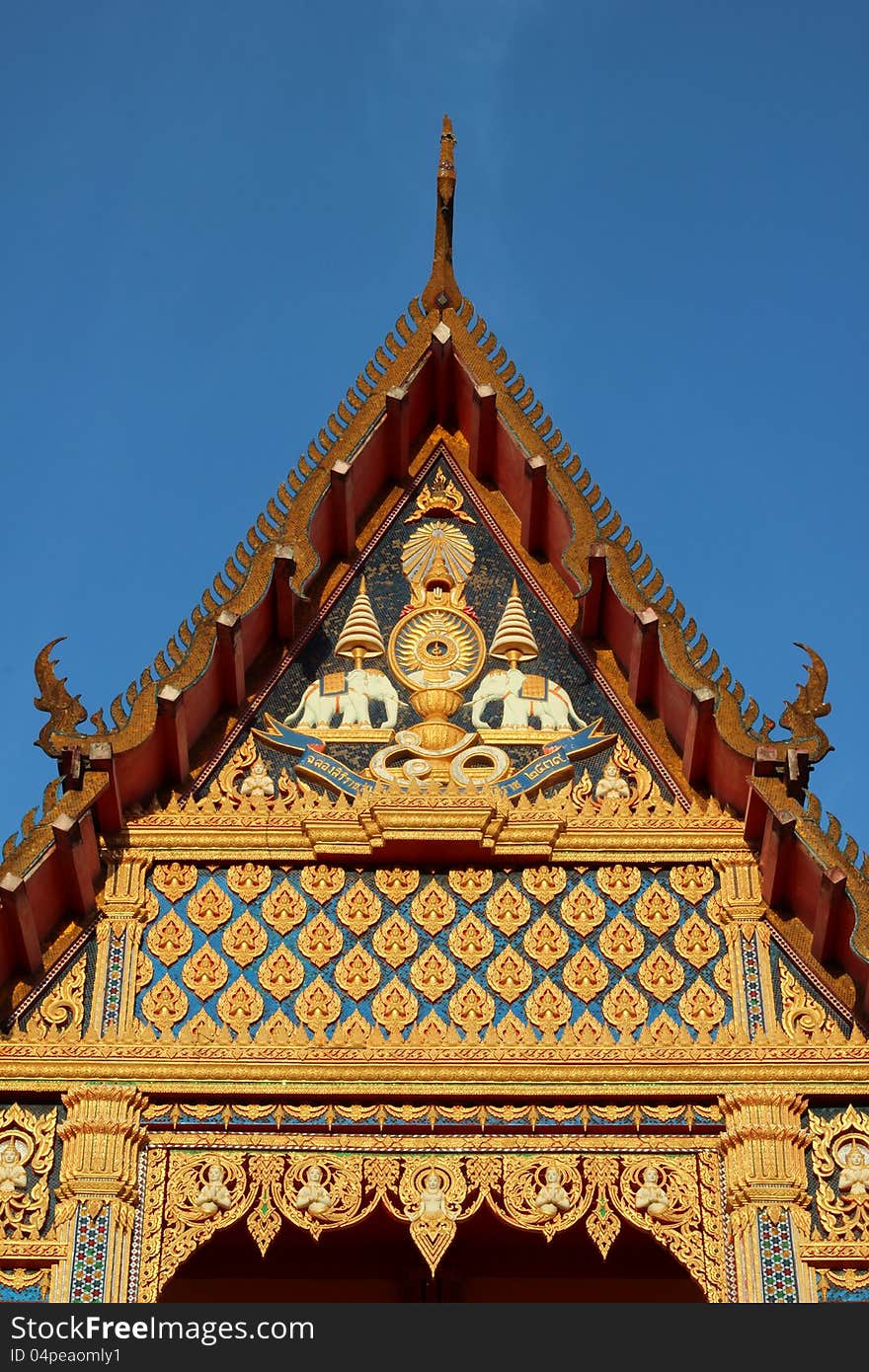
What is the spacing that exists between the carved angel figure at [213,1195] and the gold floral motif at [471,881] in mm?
1983

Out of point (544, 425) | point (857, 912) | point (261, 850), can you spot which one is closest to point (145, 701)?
point (261, 850)

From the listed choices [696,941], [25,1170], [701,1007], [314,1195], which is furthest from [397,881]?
[25,1170]

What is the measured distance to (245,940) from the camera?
1328cm

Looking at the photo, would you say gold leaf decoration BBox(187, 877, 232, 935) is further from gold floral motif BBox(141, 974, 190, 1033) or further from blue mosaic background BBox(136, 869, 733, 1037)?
gold floral motif BBox(141, 974, 190, 1033)

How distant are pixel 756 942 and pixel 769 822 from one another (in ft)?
2.04

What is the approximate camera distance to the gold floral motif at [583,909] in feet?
43.8

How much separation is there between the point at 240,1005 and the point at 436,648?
8.39 ft

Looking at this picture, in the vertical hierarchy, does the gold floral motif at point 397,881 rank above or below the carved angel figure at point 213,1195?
above

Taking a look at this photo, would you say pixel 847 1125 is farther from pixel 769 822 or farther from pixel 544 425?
pixel 544 425

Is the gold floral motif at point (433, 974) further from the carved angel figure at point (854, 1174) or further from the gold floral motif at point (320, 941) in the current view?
the carved angel figure at point (854, 1174)

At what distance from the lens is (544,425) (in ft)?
48.6

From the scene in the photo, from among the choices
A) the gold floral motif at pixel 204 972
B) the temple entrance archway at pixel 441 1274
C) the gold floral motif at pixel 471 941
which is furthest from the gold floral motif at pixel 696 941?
the gold floral motif at pixel 204 972

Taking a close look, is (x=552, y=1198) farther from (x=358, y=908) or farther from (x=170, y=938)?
(x=170, y=938)

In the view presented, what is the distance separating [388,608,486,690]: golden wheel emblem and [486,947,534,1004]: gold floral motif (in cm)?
178
